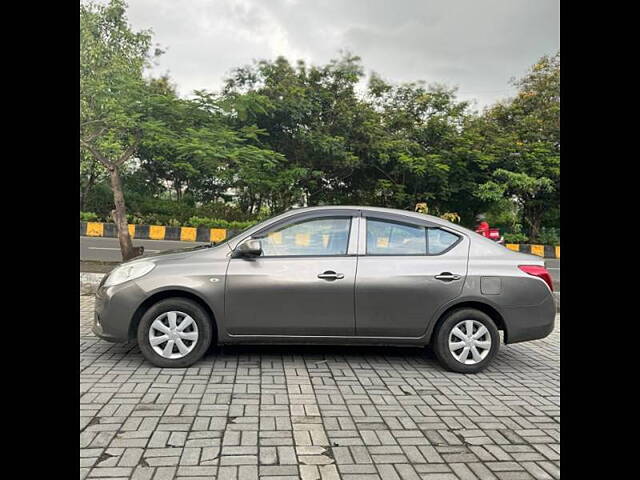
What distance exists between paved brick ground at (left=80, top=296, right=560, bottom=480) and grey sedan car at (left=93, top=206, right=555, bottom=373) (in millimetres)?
326

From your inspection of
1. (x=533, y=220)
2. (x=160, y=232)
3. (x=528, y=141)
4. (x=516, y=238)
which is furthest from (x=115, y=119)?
(x=533, y=220)

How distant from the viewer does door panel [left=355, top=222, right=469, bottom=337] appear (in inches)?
183

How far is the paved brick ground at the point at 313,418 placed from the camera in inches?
111

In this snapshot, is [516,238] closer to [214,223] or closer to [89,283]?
[214,223]

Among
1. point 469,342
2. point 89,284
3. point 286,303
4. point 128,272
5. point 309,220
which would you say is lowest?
point 469,342

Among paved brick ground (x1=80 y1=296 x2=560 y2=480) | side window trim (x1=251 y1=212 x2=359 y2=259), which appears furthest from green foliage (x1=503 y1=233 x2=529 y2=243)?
side window trim (x1=251 y1=212 x2=359 y2=259)

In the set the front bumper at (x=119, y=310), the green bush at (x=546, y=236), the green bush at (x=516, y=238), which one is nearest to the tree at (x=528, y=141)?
the green bush at (x=546, y=236)

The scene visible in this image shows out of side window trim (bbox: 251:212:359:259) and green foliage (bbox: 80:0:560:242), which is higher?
green foliage (bbox: 80:0:560:242)

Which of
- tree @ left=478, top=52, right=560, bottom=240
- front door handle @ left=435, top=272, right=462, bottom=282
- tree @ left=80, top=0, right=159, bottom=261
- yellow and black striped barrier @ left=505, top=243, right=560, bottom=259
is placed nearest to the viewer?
front door handle @ left=435, top=272, right=462, bottom=282

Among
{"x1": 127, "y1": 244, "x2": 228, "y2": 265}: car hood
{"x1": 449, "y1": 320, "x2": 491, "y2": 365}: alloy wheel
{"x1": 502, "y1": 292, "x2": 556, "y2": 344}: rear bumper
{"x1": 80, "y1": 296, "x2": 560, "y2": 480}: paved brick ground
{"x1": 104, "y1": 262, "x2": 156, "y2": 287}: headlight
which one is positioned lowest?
{"x1": 80, "y1": 296, "x2": 560, "y2": 480}: paved brick ground

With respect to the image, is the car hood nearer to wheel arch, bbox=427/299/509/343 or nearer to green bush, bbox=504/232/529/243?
wheel arch, bbox=427/299/509/343

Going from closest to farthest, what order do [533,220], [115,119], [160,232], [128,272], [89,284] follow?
1. [128,272]
2. [89,284]
3. [115,119]
4. [160,232]
5. [533,220]

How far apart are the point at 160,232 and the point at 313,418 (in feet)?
63.3

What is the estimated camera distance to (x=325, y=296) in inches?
182
